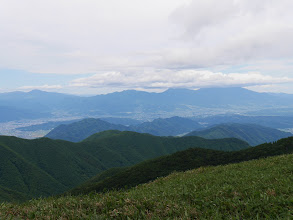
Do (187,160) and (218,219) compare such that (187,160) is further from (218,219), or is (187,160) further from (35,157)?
(35,157)

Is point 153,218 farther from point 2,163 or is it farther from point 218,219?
point 2,163

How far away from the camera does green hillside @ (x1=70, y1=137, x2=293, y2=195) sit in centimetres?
5412

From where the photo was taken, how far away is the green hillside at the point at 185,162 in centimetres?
5412

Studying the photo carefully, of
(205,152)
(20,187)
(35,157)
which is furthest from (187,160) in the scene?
(35,157)

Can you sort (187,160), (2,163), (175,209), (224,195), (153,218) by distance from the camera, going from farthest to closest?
(2,163)
(187,160)
(224,195)
(175,209)
(153,218)

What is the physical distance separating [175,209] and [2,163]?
17298 cm

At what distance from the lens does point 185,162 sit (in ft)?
222

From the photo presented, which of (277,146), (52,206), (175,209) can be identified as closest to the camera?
(175,209)

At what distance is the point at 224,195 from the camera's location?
943cm

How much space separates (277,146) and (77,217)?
210 ft

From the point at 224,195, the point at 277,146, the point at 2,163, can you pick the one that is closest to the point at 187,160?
the point at 277,146

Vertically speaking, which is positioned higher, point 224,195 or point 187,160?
point 224,195

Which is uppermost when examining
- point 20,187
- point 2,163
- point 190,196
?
point 190,196

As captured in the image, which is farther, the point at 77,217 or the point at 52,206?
the point at 52,206
